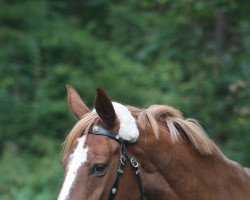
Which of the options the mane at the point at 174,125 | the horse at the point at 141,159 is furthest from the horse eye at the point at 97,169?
the mane at the point at 174,125

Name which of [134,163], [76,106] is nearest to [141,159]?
[134,163]

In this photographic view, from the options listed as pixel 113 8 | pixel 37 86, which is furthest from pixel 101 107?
pixel 113 8

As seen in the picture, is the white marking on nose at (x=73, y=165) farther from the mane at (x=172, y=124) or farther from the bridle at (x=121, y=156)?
the mane at (x=172, y=124)

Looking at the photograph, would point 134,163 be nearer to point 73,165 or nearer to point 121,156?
point 121,156

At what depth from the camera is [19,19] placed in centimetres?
1365

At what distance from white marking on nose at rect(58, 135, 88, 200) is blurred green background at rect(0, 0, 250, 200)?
4.96 meters

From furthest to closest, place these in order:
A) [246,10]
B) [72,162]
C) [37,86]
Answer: [37,86] → [246,10] → [72,162]

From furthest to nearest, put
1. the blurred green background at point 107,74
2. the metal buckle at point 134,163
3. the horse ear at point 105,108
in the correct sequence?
the blurred green background at point 107,74, the metal buckle at point 134,163, the horse ear at point 105,108

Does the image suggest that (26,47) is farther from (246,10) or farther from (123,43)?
(246,10)

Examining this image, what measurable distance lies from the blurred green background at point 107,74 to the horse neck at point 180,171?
15.5ft

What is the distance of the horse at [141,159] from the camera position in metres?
3.89

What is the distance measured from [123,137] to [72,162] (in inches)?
13.6

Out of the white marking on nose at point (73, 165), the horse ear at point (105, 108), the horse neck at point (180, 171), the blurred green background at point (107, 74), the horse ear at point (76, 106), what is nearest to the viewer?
the white marking on nose at point (73, 165)

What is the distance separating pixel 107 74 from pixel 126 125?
8.99 m
